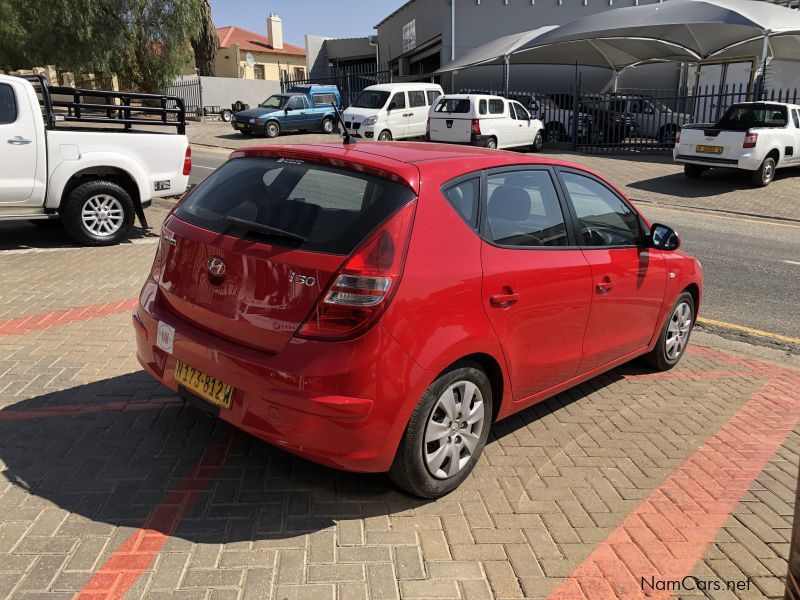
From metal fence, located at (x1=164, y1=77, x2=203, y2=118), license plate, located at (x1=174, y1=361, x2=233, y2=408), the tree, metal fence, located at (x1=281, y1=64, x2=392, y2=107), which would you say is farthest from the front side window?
metal fence, located at (x1=164, y1=77, x2=203, y2=118)

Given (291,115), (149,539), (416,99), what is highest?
(416,99)

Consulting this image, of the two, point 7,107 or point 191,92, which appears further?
point 191,92

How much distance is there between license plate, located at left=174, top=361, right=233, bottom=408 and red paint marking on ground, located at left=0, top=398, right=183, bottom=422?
3.04 feet

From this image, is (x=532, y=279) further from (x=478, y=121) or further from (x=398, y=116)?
(x=398, y=116)

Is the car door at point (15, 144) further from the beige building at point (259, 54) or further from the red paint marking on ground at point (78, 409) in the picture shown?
the beige building at point (259, 54)

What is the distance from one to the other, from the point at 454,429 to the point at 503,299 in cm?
68

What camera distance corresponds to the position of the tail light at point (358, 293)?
2.85 m

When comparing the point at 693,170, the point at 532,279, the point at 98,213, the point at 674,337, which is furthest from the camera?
the point at 693,170

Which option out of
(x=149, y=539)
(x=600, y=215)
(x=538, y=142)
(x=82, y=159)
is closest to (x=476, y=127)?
(x=538, y=142)

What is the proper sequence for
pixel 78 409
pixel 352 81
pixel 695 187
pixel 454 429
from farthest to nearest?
pixel 352 81 → pixel 695 187 → pixel 78 409 → pixel 454 429

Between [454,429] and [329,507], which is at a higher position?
[454,429]

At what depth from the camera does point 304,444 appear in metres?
2.93

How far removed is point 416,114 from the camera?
2316 cm

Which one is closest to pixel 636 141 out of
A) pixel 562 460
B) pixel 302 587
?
pixel 562 460
